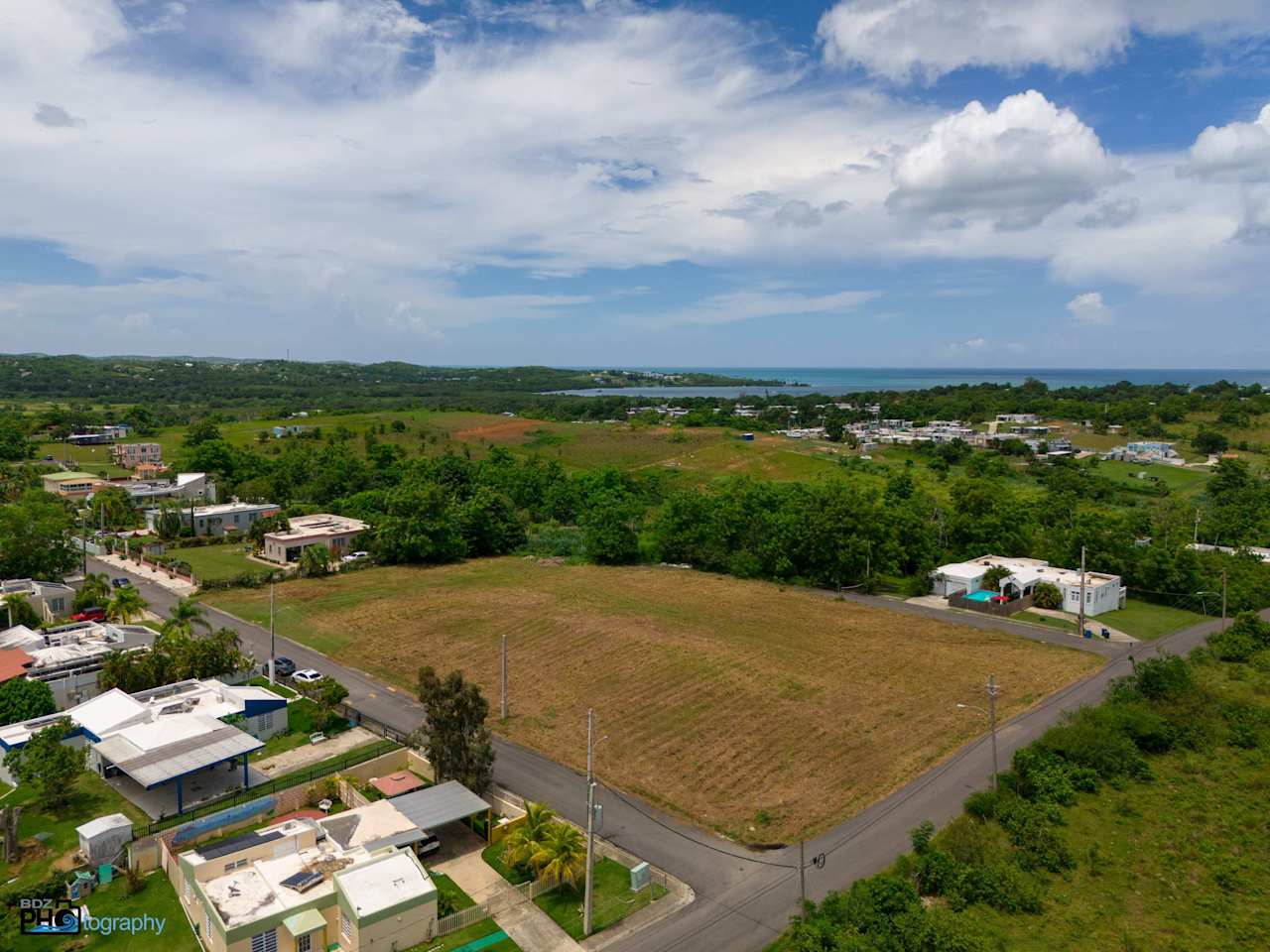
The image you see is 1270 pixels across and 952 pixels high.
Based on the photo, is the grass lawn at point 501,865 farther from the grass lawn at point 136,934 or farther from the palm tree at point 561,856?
the grass lawn at point 136,934

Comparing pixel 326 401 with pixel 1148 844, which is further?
pixel 326 401

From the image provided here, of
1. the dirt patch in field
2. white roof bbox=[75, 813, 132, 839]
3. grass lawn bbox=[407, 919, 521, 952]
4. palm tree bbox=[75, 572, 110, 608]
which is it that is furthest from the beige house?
the dirt patch in field

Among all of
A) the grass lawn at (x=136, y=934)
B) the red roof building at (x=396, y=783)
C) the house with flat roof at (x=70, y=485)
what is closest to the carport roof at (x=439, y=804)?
the red roof building at (x=396, y=783)

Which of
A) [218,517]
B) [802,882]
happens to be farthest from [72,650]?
[218,517]

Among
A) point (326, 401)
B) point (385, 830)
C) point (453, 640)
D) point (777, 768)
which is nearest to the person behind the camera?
point (385, 830)

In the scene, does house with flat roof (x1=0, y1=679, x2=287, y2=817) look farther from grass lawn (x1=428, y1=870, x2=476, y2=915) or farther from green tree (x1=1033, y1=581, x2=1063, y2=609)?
green tree (x1=1033, y1=581, x2=1063, y2=609)

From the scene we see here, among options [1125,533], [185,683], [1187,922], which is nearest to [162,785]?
[185,683]

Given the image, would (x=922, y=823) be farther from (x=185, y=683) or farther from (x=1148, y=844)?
(x=185, y=683)
